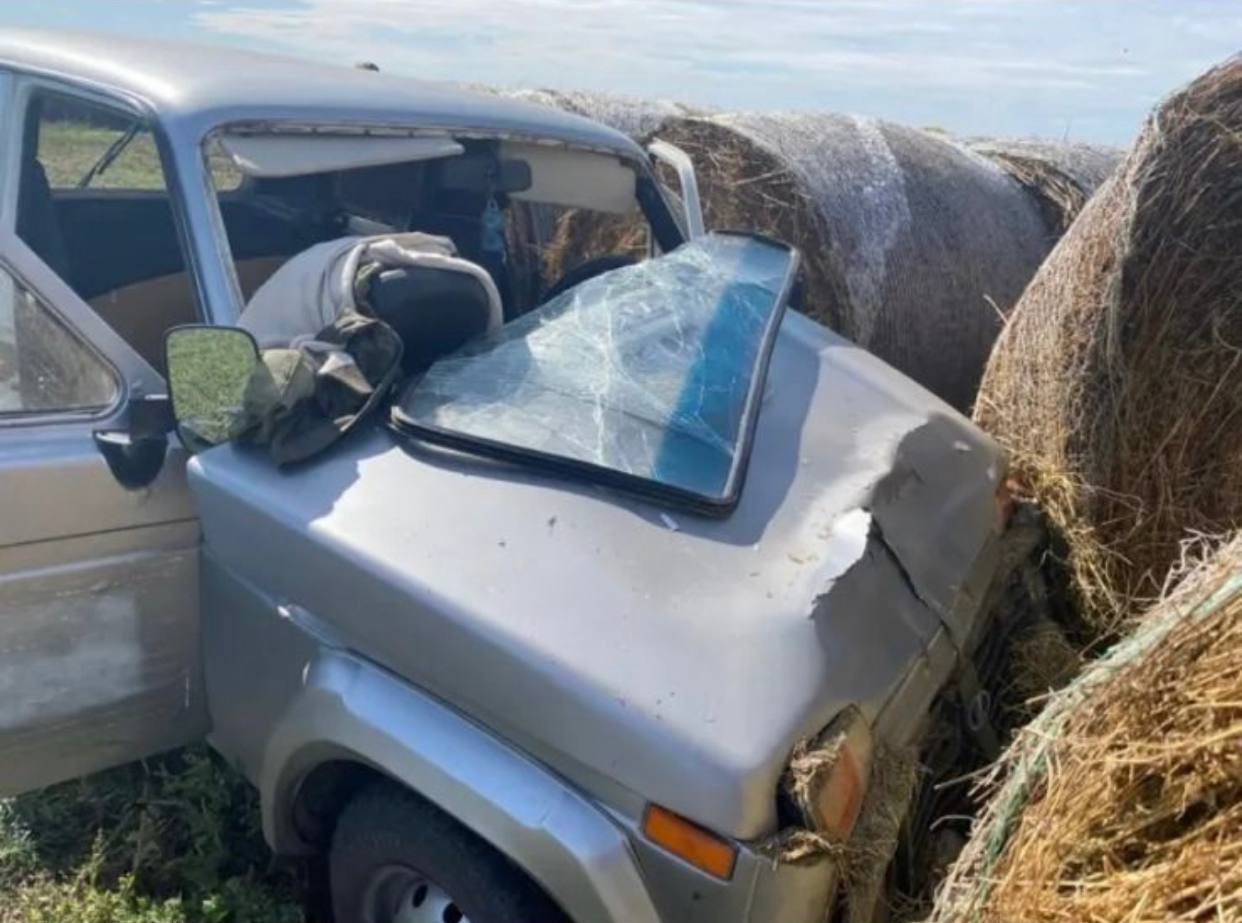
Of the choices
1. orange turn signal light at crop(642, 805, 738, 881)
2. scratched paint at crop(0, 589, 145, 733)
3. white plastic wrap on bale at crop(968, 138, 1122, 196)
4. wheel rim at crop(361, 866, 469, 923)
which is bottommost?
wheel rim at crop(361, 866, 469, 923)

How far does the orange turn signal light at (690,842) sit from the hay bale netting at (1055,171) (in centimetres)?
485

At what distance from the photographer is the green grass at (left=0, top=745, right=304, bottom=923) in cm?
293

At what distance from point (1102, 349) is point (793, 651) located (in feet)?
6.87

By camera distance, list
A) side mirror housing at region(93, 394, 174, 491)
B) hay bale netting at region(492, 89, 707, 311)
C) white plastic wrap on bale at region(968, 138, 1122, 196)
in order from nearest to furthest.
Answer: side mirror housing at region(93, 394, 174, 491) < hay bale netting at region(492, 89, 707, 311) < white plastic wrap on bale at region(968, 138, 1122, 196)

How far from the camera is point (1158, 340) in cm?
395

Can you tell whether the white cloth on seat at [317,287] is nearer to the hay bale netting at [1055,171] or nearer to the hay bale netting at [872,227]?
the hay bale netting at [872,227]

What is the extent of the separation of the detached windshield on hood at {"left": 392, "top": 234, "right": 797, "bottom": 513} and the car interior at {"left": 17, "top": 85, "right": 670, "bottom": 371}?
228 mm

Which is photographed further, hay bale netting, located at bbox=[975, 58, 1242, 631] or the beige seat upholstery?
hay bale netting, located at bbox=[975, 58, 1242, 631]

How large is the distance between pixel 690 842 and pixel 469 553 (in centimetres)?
65

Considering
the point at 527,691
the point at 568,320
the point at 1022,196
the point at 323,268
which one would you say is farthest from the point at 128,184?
the point at 1022,196

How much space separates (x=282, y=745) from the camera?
247cm

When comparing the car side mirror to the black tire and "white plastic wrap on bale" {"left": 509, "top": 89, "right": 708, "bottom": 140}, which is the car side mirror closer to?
the black tire

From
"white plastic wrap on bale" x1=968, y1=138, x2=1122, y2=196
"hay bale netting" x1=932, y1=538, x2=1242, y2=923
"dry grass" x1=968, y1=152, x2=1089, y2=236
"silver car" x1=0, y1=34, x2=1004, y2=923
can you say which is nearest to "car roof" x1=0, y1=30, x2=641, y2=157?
"silver car" x1=0, y1=34, x2=1004, y2=923

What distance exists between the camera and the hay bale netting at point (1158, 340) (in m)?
3.81
